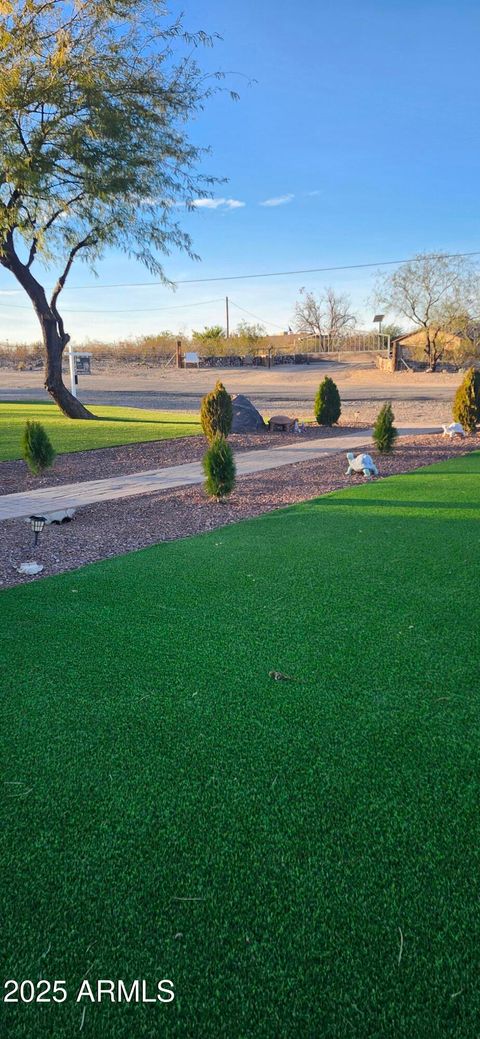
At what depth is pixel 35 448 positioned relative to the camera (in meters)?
9.35

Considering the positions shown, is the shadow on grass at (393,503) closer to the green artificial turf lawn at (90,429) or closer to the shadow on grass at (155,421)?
the green artificial turf lawn at (90,429)

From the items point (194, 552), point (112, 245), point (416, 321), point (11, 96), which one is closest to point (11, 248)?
point (112, 245)

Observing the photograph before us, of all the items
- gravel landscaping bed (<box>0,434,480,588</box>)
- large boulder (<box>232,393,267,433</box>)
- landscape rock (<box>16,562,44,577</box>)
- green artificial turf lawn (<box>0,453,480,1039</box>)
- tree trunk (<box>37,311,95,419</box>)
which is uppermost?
Answer: tree trunk (<box>37,311,95,419</box>)

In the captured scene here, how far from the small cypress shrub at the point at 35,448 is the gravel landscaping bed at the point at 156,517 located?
2.34 metres

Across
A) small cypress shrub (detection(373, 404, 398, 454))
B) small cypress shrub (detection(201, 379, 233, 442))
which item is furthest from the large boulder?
small cypress shrub (detection(373, 404, 398, 454))

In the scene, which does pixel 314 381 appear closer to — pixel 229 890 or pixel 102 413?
pixel 102 413

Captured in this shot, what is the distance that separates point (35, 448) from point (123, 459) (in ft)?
7.59

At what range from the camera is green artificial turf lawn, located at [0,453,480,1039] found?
1.42 meters

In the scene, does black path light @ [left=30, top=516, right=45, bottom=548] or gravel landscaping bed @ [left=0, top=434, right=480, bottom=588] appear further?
black path light @ [left=30, top=516, right=45, bottom=548]

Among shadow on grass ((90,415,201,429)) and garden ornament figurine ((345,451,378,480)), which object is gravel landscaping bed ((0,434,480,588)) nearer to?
garden ornament figurine ((345,451,378,480))

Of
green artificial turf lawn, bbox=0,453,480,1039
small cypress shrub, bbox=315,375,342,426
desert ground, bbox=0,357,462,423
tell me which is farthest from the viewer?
desert ground, bbox=0,357,462,423

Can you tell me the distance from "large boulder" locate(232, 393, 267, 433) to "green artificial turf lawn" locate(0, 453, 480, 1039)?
37.9 ft

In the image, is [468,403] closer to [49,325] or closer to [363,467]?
[363,467]

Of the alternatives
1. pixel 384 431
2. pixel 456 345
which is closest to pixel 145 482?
pixel 384 431
